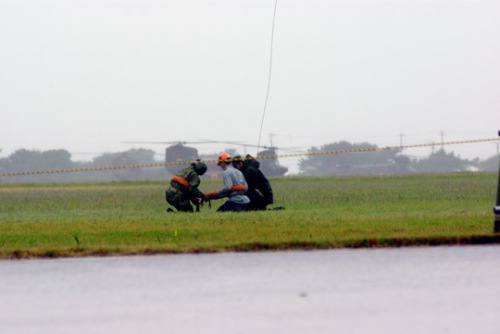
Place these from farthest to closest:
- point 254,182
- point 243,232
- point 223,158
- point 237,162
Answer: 1. point 254,182
2. point 237,162
3. point 223,158
4. point 243,232

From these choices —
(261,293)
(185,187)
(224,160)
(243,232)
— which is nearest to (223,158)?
(224,160)

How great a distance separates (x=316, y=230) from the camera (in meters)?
14.7

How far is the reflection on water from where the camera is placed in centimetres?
716

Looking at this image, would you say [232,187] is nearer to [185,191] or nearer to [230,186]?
[230,186]

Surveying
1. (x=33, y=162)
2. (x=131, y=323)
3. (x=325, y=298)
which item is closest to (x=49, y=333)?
(x=131, y=323)

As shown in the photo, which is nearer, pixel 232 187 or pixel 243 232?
pixel 243 232

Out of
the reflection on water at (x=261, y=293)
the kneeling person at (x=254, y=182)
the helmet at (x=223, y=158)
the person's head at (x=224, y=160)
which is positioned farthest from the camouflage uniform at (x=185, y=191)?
the reflection on water at (x=261, y=293)

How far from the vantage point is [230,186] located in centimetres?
1945

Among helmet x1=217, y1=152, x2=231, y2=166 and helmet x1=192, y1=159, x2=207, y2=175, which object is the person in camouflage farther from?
helmet x1=217, y1=152, x2=231, y2=166

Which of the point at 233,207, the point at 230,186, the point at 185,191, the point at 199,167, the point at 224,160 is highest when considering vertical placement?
the point at 224,160

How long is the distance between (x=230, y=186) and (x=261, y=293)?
10.9m

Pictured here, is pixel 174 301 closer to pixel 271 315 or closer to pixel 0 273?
pixel 271 315

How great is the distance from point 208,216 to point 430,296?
34.9ft

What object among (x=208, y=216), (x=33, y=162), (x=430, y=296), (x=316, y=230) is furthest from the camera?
(x=33, y=162)
